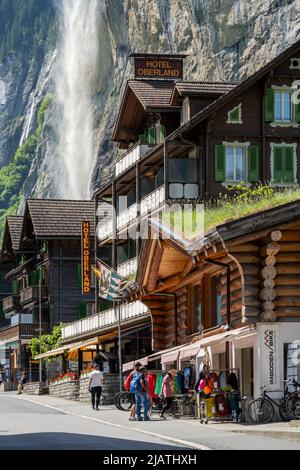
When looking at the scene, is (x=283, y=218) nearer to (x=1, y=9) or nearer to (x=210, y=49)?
(x=210, y=49)

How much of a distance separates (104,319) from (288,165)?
37.3ft

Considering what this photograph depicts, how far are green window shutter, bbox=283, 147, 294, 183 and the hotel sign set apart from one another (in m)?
10.9

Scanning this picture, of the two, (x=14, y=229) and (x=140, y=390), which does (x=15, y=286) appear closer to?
(x=14, y=229)

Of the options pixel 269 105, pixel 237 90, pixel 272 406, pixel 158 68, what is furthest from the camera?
pixel 158 68

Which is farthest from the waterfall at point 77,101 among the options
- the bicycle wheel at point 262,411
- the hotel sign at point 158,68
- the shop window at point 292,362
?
the bicycle wheel at point 262,411

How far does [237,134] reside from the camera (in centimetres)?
5272

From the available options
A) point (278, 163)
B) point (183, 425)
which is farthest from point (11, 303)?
point (183, 425)

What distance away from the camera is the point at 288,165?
174 ft

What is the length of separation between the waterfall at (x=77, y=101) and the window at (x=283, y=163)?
66529mm

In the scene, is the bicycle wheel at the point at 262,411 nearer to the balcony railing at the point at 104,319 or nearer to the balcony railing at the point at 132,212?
the balcony railing at the point at 104,319

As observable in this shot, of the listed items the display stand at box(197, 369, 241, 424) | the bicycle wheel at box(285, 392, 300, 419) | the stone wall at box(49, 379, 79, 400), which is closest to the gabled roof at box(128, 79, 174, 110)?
the stone wall at box(49, 379, 79, 400)

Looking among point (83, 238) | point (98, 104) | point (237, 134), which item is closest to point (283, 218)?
point (237, 134)

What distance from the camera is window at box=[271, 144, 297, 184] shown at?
52.9 metres

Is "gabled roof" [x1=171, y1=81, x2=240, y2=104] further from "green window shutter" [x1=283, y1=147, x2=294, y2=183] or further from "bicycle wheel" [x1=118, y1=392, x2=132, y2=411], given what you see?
"bicycle wheel" [x1=118, y1=392, x2=132, y2=411]
